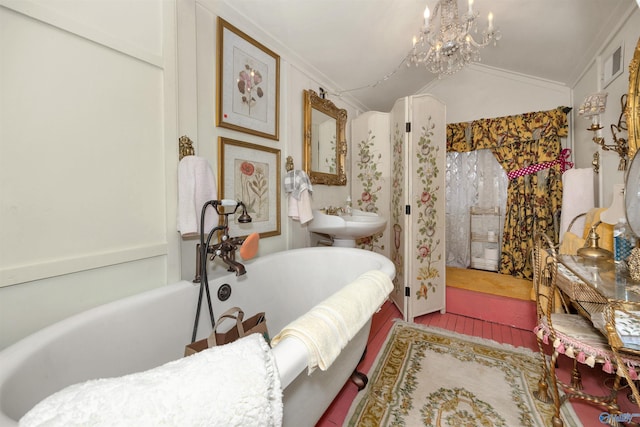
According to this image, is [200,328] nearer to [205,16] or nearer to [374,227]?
[374,227]

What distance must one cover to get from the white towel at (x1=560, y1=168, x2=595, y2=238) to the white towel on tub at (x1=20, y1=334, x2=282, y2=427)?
2.37 m

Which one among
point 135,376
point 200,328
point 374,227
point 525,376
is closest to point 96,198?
point 200,328

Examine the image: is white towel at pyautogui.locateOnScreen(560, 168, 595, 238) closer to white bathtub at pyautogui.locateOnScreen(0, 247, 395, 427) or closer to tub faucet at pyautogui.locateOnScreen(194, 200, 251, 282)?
white bathtub at pyautogui.locateOnScreen(0, 247, 395, 427)

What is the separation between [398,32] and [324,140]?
110cm

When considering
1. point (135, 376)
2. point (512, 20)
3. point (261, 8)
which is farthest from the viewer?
point (512, 20)

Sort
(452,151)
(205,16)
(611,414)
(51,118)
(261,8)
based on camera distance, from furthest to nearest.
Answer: (452,151) < (261,8) < (205,16) < (611,414) < (51,118)

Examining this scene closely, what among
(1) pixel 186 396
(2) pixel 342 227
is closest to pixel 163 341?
(1) pixel 186 396

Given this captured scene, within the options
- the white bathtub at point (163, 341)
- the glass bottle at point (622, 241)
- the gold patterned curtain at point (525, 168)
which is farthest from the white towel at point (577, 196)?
the white bathtub at point (163, 341)

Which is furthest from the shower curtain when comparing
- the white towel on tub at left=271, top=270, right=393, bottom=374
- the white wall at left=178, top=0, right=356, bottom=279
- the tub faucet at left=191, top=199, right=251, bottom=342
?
the tub faucet at left=191, top=199, right=251, bottom=342

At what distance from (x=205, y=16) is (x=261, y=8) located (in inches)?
14.5

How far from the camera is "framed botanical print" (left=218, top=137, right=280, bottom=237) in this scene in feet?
5.28

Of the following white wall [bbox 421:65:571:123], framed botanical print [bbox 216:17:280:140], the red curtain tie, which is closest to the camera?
framed botanical print [bbox 216:17:280:140]

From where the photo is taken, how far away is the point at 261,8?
1.60 meters

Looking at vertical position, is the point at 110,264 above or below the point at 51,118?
below
